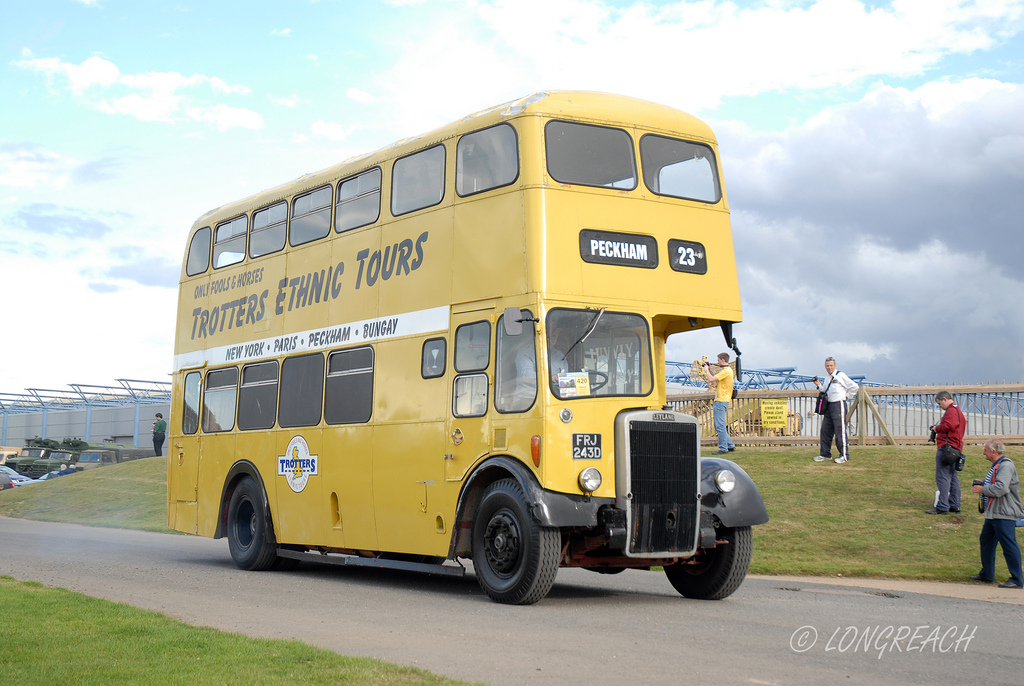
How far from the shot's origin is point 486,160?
33.6 feet

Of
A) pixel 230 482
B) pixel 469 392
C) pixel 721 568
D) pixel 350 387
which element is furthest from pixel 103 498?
pixel 721 568

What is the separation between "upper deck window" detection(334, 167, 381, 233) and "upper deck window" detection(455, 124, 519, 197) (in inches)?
68.4

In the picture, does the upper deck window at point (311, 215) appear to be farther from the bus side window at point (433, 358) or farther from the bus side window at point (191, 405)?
the bus side window at point (191, 405)

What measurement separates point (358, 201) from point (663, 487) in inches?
211

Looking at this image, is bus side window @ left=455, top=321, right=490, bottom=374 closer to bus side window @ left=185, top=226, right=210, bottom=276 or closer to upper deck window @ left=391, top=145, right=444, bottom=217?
upper deck window @ left=391, top=145, right=444, bottom=217

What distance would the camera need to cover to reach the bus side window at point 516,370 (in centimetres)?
939

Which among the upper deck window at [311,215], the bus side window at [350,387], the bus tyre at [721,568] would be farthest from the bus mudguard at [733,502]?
the upper deck window at [311,215]

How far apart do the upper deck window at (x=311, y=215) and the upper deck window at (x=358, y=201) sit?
276mm

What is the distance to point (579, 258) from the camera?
A: 9633mm

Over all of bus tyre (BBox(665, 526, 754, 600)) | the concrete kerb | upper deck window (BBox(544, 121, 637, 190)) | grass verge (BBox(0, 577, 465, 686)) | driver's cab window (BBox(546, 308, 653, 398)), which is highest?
upper deck window (BBox(544, 121, 637, 190))

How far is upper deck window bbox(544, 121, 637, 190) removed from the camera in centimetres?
973

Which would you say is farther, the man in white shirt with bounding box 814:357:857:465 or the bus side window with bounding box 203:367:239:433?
the man in white shirt with bounding box 814:357:857:465

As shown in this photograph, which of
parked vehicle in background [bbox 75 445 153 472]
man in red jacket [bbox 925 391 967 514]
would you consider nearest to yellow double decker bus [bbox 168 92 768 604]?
man in red jacket [bbox 925 391 967 514]

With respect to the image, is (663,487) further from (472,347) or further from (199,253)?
(199,253)
